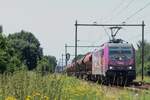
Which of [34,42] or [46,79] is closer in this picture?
[46,79]

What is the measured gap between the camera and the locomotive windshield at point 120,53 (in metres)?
37.8

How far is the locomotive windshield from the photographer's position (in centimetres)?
3784

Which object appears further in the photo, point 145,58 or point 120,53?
point 145,58

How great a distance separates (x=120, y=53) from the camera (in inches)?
1492

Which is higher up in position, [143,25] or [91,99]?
[143,25]

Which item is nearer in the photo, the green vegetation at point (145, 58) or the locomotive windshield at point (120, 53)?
the locomotive windshield at point (120, 53)

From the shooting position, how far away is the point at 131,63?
3797 centimetres

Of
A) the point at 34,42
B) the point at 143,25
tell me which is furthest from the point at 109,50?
the point at 34,42

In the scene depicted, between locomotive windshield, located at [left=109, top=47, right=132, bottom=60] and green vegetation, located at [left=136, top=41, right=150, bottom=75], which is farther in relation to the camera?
green vegetation, located at [left=136, top=41, right=150, bottom=75]

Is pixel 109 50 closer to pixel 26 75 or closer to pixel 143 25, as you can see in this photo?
pixel 143 25

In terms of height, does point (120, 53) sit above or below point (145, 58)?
below

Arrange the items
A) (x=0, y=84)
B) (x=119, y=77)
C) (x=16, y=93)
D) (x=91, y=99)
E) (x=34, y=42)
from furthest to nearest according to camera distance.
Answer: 1. (x=34, y=42)
2. (x=119, y=77)
3. (x=91, y=99)
4. (x=0, y=84)
5. (x=16, y=93)

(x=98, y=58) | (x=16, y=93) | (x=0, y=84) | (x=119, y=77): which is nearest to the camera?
(x=16, y=93)

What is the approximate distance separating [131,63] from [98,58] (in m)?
4.87
